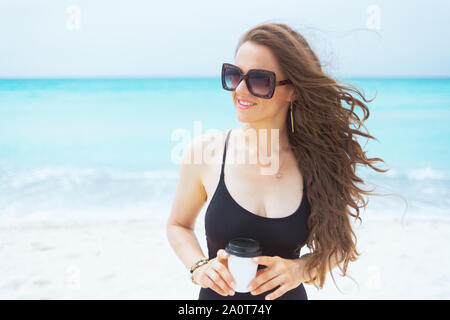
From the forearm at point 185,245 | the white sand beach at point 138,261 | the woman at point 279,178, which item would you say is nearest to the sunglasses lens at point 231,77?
the woman at point 279,178

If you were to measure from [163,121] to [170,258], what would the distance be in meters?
16.2

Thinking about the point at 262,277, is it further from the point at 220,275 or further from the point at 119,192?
the point at 119,192

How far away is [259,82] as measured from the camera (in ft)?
5.01

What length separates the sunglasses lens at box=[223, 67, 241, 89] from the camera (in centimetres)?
158

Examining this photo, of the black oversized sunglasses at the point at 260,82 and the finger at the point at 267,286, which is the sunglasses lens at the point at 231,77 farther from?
the finger at the point at 267,286

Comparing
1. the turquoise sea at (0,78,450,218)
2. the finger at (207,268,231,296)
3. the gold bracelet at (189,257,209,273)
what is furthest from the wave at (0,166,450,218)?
the finger at (207,268,231,296)

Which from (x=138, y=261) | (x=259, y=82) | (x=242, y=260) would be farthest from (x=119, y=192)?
(x=242, y=260)

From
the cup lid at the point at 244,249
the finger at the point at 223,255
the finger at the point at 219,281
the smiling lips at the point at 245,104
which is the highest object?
the smiling lips at the point at 245,104

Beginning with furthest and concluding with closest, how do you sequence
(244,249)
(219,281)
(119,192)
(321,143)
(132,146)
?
(132,146), (119,192), (321,143), (219,281), (244,249)

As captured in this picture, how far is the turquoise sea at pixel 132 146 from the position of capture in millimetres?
7184

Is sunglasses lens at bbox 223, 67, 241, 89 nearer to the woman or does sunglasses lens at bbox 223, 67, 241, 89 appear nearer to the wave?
the woman

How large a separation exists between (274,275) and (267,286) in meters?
0.05

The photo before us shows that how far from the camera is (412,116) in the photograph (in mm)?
19312
